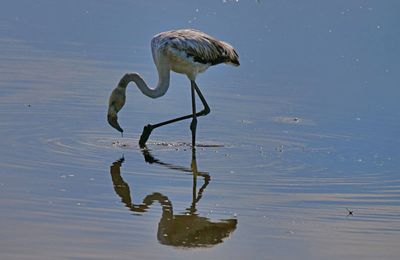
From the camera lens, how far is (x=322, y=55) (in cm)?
1941

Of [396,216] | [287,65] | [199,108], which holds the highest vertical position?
[287,65]

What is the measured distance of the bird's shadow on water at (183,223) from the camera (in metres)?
8.71

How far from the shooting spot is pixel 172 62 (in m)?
13.0

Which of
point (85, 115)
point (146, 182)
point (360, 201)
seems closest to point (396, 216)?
point (360, 201)

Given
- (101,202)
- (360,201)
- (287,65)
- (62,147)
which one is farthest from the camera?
(287,65)

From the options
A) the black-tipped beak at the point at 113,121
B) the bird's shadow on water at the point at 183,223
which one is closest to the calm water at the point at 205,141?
the bird's shadow on water at the point at 183,223

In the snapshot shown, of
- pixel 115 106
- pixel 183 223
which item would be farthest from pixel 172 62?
Answer: pixel 183 223

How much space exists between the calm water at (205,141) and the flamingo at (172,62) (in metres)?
0.27

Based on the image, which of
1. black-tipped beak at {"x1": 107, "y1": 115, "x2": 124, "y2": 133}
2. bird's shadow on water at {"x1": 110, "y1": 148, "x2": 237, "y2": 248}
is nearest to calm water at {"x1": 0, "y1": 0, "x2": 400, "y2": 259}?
bird's shadow on water at {"x1": 110, "y1": 148, "x2": 237, "y2": 248}

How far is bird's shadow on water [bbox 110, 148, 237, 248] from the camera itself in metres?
8.71

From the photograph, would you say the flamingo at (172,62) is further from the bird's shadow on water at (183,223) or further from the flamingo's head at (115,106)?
the bird's shadow on water at (183,223)

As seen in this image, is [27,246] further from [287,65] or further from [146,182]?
[287,65]

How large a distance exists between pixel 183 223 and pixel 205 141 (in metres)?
3.90

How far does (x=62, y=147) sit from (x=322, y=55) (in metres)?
8.32
